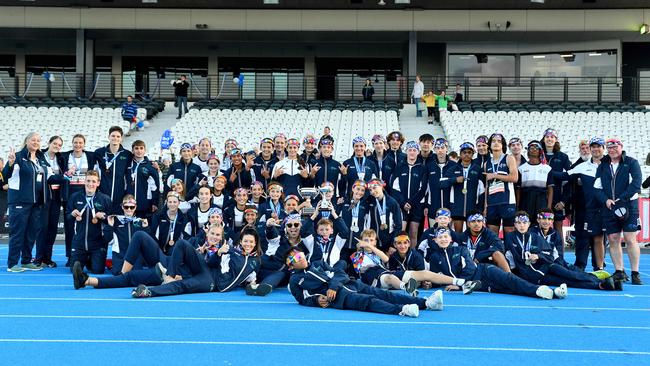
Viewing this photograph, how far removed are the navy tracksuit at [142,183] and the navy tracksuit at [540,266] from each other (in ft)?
16.3

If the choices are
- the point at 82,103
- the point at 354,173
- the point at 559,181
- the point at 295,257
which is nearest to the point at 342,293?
the point at 295,257

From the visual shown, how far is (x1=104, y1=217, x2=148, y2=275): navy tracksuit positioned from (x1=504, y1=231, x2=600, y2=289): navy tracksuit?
4.74 meters

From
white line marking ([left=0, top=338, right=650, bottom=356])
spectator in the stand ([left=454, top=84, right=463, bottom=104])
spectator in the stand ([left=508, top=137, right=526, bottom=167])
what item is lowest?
white line marking ([left=0, top=338, right=650, bottom=356])

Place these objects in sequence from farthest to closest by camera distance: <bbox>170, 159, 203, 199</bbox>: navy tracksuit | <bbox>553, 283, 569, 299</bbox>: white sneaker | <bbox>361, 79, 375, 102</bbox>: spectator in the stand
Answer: <bbox>361, 79, 375, 102</bbox>: spectator in the stand < <bbox>170, 159, 203, 199</bbox>: navy tracksuit < <bbox>553, 283, 569, 299</bbox>: white sneaker

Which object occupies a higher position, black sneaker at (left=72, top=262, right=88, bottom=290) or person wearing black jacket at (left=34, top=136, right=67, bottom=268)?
person wearing black jacket at (left=34, top=136, right=67, bottom=268)

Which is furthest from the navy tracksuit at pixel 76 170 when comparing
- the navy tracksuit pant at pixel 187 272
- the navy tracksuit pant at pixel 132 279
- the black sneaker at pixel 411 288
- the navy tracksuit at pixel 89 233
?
the black sneaker at pixel 411 288

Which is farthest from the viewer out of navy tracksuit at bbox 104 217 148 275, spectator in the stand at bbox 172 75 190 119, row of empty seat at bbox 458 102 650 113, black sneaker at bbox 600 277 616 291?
spectator in the stand at bbox 172 75 190 119

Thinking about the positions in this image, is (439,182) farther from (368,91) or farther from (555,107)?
(368,91)

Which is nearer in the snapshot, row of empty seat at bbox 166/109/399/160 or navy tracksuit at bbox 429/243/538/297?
navy tracksuit at bbox 429/243/538/297

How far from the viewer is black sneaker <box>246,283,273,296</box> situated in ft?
28.5

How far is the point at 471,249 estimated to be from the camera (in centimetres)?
969

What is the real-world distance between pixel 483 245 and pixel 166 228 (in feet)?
13.4

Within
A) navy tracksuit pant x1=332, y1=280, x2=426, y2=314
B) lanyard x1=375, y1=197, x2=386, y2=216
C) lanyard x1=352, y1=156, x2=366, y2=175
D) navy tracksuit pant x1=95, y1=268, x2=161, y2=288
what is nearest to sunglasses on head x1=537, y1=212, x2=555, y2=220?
lanyard x1=375, y1=197, x2=386, y2=216

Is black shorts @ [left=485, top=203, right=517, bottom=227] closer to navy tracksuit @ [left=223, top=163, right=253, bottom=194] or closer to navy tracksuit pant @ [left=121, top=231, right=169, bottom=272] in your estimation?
navy tracksuit @ [left=223, top=163, right=253, bottom=194]
